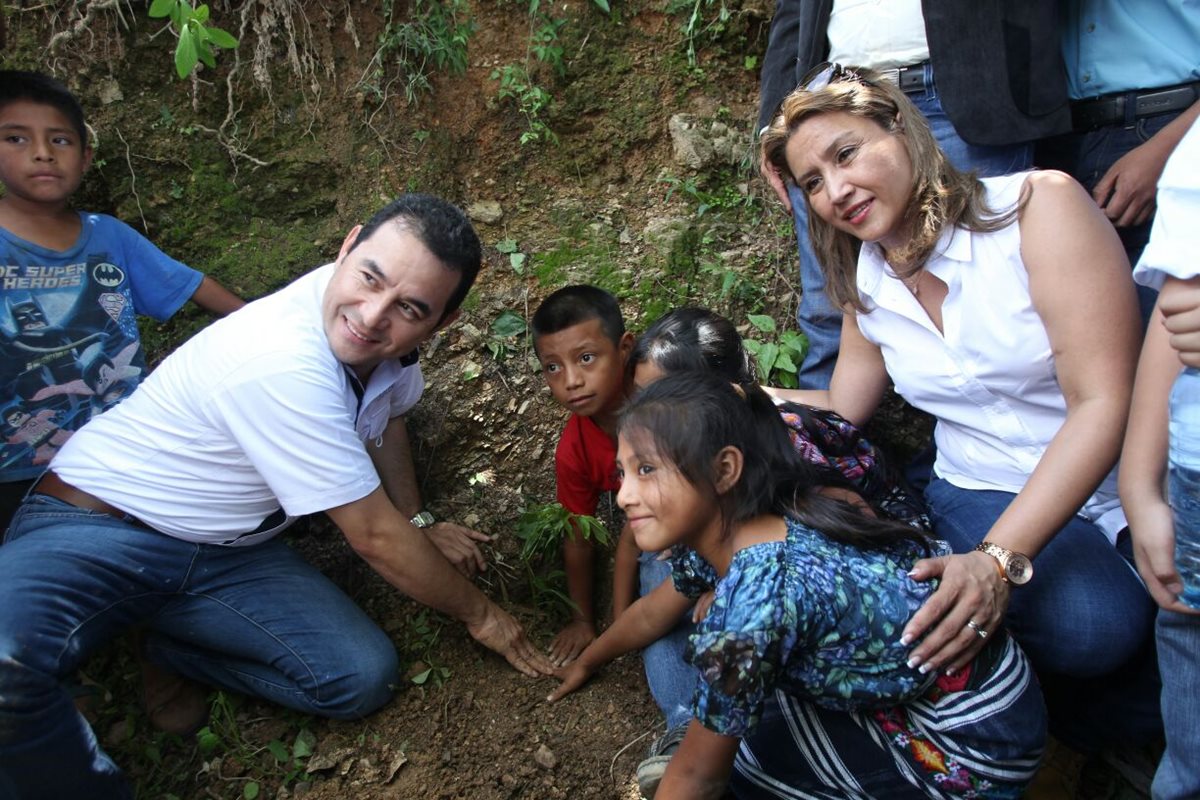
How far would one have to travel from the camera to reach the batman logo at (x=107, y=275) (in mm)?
3180

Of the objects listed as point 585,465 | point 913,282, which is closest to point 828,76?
point 913,282

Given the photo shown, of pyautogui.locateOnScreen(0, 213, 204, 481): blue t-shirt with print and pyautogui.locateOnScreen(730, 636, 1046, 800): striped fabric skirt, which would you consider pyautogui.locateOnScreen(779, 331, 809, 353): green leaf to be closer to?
pyautogui.locateOnScreen(730, 636, 1046, 800): striped fabric skirt

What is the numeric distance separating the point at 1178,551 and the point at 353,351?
6.82 feet

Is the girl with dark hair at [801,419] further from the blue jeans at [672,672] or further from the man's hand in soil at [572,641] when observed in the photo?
the man's hand in soil at [572,641]

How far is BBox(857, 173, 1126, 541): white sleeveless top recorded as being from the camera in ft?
7.47

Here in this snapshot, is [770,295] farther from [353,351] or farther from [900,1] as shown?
[353,351]

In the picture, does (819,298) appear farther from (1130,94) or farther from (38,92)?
(38,92)

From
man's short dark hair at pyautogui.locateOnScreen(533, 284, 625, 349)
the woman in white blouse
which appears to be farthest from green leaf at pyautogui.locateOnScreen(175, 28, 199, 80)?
the woman in white blouse

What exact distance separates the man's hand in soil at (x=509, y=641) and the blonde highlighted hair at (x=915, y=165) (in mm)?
1712

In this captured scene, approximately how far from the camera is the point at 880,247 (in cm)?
252

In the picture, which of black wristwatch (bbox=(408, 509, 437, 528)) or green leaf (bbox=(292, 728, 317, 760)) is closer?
green leaf (bbox=(292, 728, 317, 760))

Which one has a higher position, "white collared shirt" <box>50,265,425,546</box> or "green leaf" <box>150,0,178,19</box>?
"green leaf" <box>150,0,178,19</box>

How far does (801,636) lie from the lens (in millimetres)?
1857

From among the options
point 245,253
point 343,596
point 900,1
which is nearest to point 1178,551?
point 900,1
